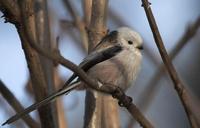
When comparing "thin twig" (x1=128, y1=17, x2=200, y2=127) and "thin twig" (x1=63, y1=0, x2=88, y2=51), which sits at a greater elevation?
"thin twig" (x1=63, y1=0, x2=88, y2=51)

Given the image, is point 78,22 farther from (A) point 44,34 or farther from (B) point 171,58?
(B) point 171,58

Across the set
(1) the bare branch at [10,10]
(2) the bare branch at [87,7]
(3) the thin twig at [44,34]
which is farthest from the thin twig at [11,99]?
(2) the bare branch at [87,7]

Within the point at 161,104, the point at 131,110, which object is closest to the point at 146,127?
the point at 131,110

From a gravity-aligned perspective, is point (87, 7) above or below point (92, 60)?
above

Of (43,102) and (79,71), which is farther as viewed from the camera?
(43,102)

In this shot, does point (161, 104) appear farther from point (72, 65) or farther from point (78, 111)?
point (72, 65)

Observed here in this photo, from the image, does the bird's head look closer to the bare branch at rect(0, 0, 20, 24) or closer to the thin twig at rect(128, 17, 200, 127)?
the thin twig at rect(128, 17, 200, 127)

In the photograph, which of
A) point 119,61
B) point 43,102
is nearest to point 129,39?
point 119,61

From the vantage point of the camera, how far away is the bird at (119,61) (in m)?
2.01

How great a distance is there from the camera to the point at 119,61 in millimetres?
2092

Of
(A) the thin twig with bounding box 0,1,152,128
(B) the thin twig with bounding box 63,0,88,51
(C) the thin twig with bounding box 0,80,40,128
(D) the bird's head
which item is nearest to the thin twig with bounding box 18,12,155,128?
(A) the thin twig with bounding box 0,1,152,128

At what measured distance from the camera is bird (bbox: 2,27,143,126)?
2.01 metres

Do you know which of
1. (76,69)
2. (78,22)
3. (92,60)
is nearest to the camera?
(76,69)

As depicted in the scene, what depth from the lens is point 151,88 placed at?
1.40 meters
